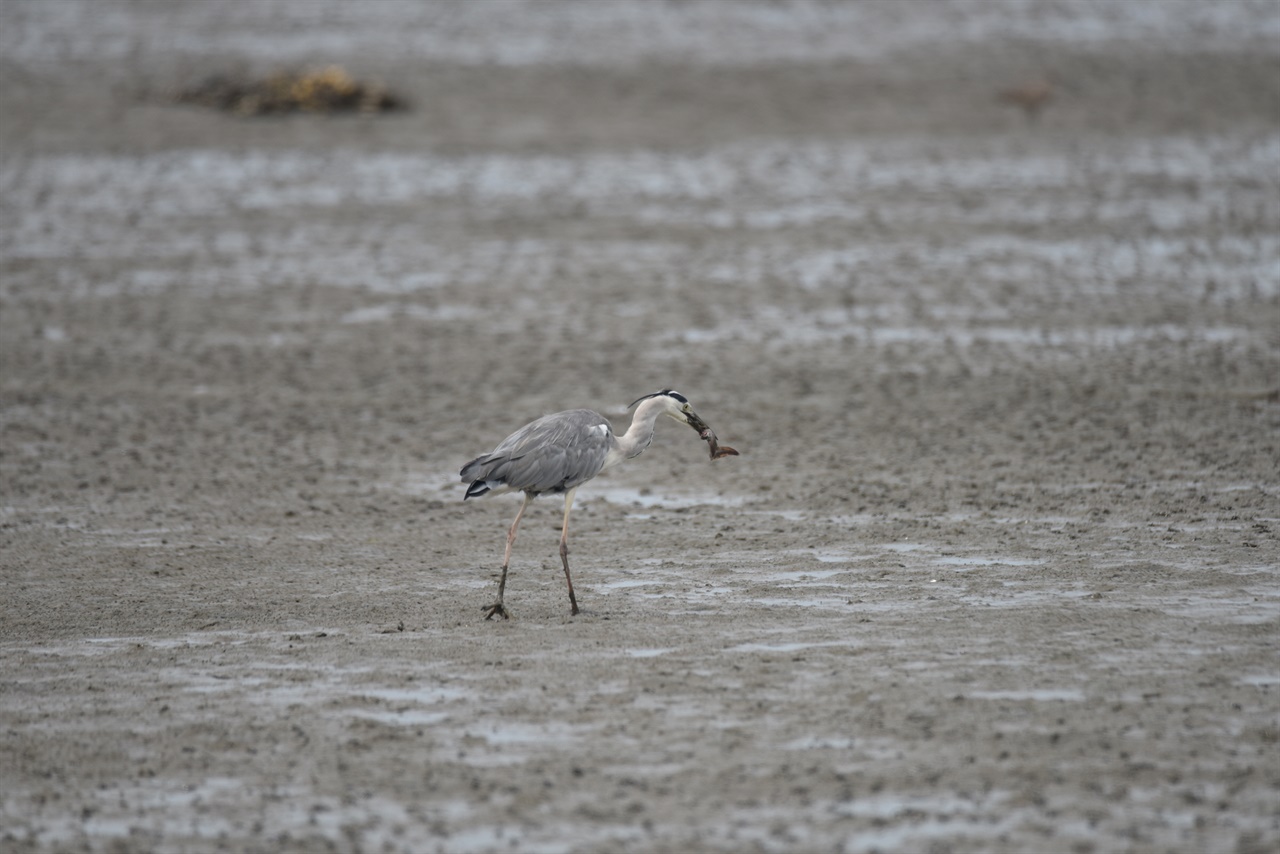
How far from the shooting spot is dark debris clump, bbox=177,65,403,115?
23031 mm

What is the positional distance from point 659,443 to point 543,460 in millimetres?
3773

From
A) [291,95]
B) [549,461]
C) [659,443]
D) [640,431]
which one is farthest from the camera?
[291,95]

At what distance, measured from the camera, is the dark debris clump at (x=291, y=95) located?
23.0m

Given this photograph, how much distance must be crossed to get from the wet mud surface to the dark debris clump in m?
0.46

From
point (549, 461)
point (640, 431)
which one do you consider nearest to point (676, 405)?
point (640, 431)

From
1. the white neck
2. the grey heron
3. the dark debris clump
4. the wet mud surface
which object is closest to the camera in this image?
the wet mud surface

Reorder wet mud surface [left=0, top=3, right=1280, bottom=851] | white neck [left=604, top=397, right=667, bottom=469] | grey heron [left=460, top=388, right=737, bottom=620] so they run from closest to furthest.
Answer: wet mud surface [left=0, top=3, right=1280, bottom=851] < grey heron [left=460, top=388, right=737, bottom=620] < white neck [left=604, top=397, right=667, bottom=469]

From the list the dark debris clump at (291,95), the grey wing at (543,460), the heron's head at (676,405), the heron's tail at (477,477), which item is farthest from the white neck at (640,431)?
the dark debris clump at (291,95)

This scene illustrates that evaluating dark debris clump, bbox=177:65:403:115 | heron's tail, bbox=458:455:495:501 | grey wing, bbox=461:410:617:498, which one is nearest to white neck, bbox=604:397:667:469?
grey wing, bbox=461:410:617:498

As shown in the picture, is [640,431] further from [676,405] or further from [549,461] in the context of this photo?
[549,461]

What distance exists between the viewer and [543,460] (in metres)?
8.49

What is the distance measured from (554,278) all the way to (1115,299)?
18.7 ft

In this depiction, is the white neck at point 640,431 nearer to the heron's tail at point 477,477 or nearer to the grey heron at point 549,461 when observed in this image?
the grey heron at point 549,461

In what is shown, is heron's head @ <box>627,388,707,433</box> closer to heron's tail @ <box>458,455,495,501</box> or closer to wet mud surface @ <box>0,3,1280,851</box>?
wet mud surface @ <box>0,3,1280,851</box>
